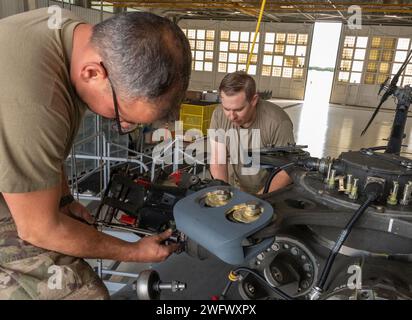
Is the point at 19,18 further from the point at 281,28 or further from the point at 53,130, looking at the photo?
the point at 281,28

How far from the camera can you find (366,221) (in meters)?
0.71

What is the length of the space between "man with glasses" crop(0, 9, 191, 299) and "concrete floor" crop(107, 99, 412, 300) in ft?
1.29

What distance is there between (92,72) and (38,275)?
41 centimetres

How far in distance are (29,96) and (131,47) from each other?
18 centimetres

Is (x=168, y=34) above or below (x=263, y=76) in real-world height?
above

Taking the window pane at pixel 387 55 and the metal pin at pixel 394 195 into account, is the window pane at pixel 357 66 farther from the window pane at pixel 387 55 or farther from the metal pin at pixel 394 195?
the metal pin at pixel 394 195

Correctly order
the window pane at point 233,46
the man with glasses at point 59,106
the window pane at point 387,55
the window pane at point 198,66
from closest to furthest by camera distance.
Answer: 1. the man with glasses at point 59,106
2. the window pane at point 387,55
3. the window pane at point 233,46
4. the window pane at point 198,66

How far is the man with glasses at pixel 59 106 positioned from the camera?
22.1 inches

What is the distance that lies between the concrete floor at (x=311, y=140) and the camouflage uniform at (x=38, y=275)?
14.5 inches

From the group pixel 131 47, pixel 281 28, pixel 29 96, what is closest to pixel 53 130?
pixel 29 96

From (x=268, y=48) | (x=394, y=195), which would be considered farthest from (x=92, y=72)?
(x=268, y=48)

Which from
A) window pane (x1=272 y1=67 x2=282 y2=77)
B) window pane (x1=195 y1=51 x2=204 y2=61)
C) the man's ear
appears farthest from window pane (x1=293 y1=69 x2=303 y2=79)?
the man's ear

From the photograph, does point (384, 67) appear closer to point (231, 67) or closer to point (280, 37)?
point (280, 37)

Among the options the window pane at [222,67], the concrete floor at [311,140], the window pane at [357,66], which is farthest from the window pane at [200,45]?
the window pane at [357,66]
